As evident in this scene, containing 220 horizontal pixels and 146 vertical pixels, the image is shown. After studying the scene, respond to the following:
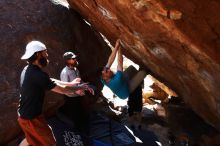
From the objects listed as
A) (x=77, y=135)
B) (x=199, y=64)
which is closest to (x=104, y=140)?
(x=77, y=135)

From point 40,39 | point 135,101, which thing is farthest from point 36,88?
point 135,101

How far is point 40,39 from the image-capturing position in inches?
312

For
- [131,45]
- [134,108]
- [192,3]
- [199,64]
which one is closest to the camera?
[192,3]

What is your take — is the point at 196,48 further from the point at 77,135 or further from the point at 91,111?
the point at 91,111

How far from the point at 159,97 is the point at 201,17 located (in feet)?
20.3

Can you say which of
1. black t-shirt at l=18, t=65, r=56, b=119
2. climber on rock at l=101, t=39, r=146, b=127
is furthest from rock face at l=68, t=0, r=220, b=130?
black t-shirt at l=18, t=65, r=56, b=119

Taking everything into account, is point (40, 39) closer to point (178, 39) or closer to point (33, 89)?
point (33, 89)

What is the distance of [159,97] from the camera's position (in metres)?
10.4

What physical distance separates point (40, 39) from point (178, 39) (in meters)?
3.89

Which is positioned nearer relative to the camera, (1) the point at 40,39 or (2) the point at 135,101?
(1) the point at 40,39

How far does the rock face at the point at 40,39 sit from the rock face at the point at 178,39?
113cm

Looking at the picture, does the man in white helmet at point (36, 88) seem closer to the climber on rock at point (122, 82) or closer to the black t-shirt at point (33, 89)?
the black t-shirt at point (33, 89)

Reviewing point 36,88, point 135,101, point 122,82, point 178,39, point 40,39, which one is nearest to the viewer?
point 178,39

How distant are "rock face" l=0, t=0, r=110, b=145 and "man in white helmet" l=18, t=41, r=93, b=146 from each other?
182 cm
